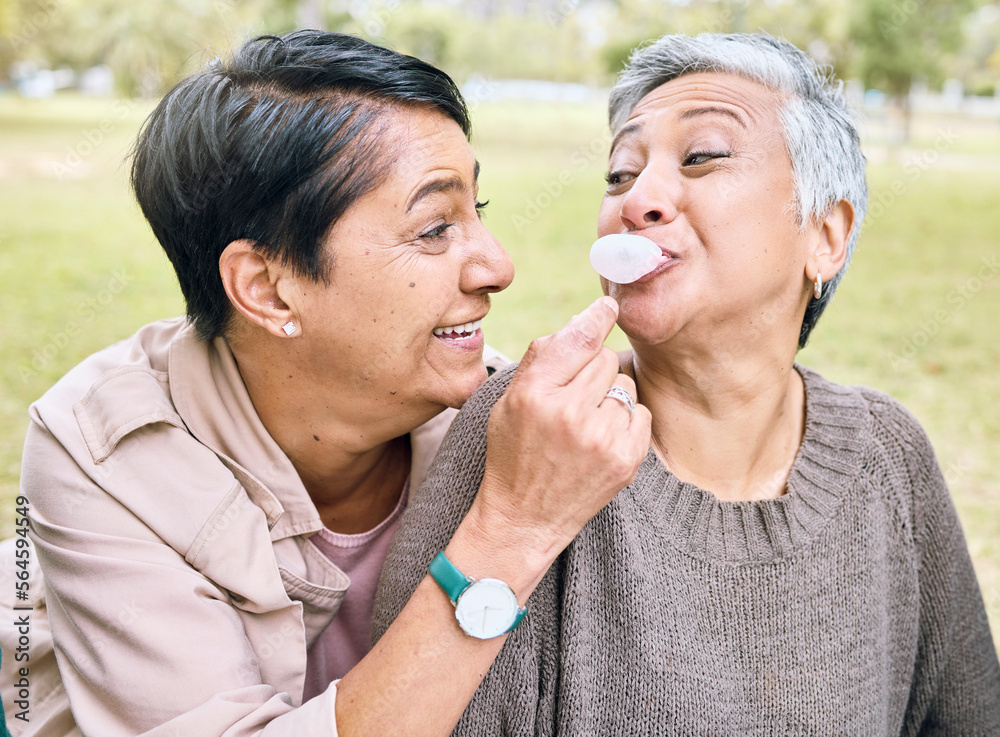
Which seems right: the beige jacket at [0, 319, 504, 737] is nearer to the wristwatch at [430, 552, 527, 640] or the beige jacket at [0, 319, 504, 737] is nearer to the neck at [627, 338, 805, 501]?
the wristwatch at [430, 552, 527, 640]

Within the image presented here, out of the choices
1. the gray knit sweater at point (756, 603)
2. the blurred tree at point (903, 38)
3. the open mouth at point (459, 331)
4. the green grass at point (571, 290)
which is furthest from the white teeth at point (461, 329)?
the blurred tree at point (903, 38)

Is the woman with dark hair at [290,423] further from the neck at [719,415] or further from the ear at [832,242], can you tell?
the ear at [832,242]

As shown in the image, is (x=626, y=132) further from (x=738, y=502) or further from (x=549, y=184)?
(x=549, y=184)

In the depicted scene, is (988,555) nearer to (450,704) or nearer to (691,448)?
(691,448)

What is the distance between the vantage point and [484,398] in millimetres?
1761

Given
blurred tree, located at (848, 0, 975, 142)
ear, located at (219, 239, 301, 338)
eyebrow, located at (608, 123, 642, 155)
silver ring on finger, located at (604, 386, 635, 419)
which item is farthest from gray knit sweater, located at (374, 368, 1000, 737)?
blurred tree, located at (848, 0, 975, 142)

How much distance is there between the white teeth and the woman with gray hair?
176 mm

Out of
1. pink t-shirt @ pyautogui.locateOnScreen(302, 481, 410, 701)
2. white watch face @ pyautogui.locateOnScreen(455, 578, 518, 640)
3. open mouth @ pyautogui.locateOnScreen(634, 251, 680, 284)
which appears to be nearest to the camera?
white watch face @ pyautogui.locateOnScreen(455, 578, 518, 640)

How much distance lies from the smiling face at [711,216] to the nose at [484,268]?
0.25 m

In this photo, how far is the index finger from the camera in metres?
1.46

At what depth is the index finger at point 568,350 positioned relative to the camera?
4.80ft

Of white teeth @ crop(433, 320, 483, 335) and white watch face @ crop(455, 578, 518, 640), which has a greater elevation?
white teeth @ crop(433, 320, 483, 335)

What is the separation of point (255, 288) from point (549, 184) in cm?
1146

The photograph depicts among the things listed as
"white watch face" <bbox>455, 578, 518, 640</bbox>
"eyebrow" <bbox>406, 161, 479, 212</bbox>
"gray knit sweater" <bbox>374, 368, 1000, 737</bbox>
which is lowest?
"gray knit sweater" <bbox>374, 368, 1000, 737</bbox>
